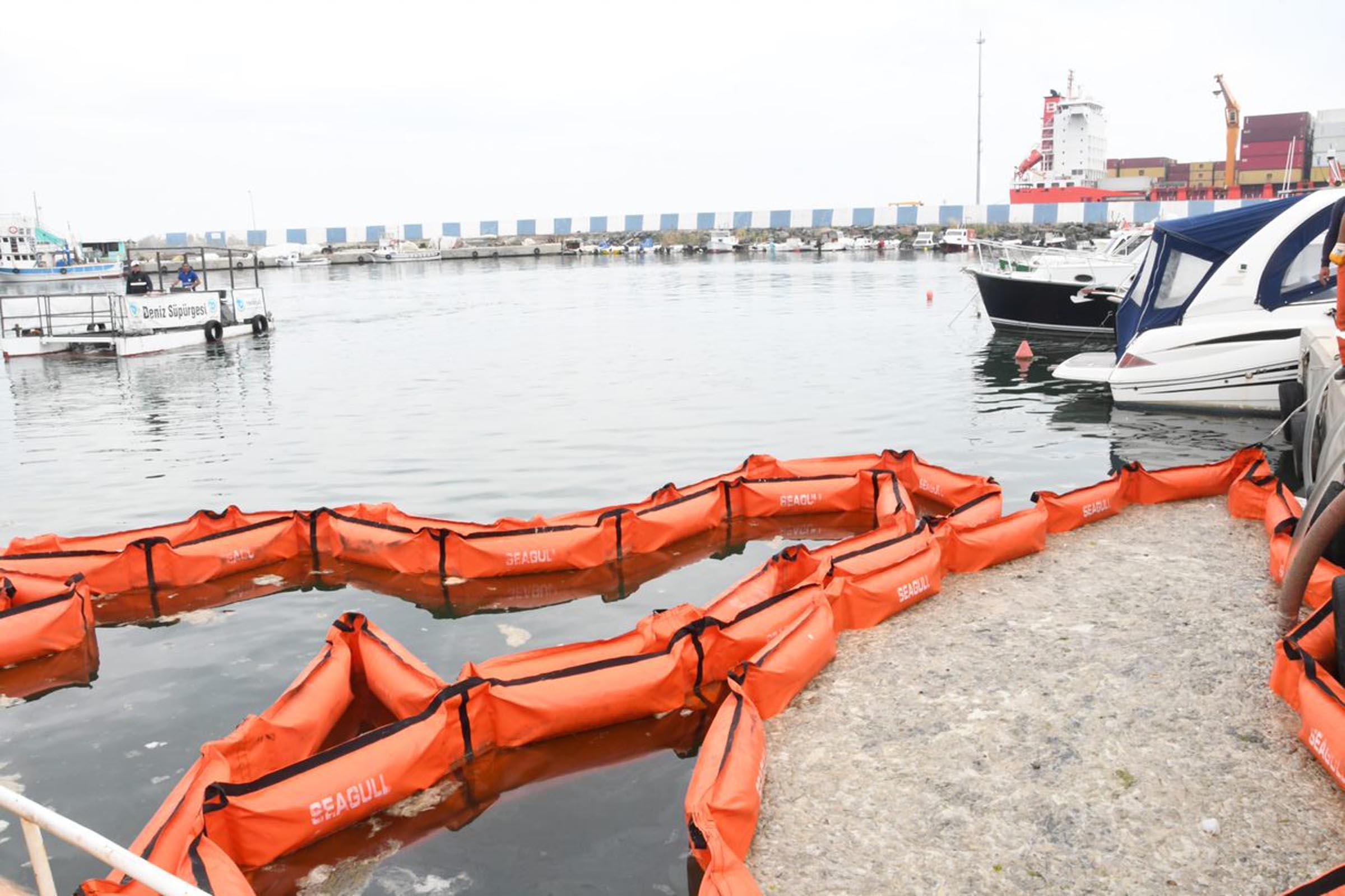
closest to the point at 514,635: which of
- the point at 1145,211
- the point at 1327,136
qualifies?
the point at 1145,211

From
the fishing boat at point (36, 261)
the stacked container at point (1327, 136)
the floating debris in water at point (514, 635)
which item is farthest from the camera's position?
the fishing boat at point (36, 261)

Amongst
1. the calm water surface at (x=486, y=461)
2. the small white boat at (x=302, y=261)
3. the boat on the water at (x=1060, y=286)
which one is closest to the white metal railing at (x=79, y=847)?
the calm water surface at (x=486, y=461)

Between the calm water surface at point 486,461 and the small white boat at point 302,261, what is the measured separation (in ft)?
202

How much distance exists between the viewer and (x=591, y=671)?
6.40 metres

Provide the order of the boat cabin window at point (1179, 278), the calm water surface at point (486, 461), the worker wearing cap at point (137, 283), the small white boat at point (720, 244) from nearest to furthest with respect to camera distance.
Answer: the calm water surface at point (486, 461)
the boat cabin window at point (1179, 278)
the worker wearing cap at point (137, 283)
the small white boat at point (720, 244)

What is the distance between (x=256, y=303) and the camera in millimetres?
32562

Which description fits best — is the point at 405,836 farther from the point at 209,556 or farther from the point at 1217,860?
the point at 209,556

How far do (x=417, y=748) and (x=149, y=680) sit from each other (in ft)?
10.3

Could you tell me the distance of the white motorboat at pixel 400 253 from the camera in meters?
92.6

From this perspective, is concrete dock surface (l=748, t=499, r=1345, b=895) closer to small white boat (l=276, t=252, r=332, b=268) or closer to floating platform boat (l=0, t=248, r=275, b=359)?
floating platform boat (l=0, t=248, r=275, b=359)

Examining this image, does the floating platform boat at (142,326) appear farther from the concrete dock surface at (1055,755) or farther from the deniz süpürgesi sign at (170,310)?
the concrete dock surface at (1055,755)

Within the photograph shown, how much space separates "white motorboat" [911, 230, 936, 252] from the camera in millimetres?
89438

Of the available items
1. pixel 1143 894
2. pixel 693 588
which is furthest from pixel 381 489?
pixel 1143 894

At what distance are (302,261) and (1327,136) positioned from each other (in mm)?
81726
